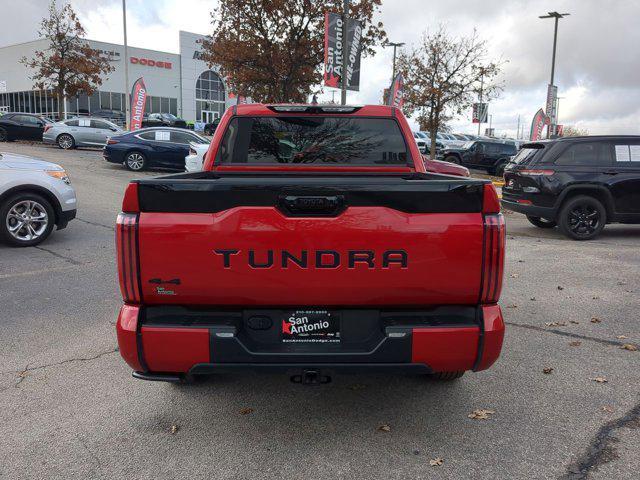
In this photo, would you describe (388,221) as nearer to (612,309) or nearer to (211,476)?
(211,476)

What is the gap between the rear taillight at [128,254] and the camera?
2.74 m

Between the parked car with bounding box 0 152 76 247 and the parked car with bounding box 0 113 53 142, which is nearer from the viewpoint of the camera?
the parked car with bounding box 0 152 76 247

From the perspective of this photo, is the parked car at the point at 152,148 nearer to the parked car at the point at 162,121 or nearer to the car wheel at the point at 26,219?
the car wheel at the point at 26,219

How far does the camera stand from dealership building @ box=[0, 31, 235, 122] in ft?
182

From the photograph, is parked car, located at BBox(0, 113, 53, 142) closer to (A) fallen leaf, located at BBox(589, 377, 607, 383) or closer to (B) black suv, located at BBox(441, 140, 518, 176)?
(B) black suv, located at BBox(441, 140, 518, 176)

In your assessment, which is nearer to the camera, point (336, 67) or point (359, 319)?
point (359, 319)

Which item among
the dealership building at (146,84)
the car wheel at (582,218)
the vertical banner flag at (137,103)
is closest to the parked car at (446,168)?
the car wheel at (582,218)

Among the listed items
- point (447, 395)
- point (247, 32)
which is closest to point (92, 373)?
point (447, 395)

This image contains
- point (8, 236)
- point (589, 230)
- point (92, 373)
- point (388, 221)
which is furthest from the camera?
point (589, 230)

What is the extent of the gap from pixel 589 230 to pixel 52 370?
9.45 meters

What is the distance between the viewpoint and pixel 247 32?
71.1 ft

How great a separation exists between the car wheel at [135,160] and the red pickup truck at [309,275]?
56.8ft

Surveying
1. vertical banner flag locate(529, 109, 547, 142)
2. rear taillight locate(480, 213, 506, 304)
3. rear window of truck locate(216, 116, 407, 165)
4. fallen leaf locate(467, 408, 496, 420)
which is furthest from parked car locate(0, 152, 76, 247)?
vertical banner flag locate(529, 109, 547, 142)

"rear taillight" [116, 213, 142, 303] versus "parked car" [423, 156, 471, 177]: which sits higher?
"parked car" [423, 156, 471, 177]
